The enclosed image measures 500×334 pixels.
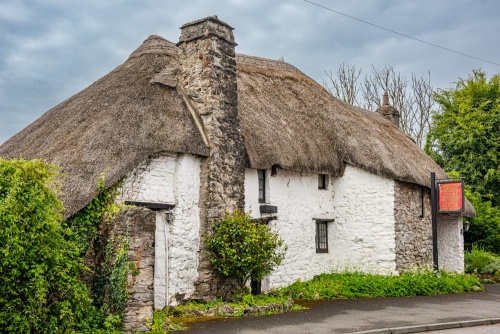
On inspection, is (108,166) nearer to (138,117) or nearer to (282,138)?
(138,117)

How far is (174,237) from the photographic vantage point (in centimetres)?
1335

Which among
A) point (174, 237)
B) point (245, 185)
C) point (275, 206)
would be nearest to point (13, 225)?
point (174, 237)

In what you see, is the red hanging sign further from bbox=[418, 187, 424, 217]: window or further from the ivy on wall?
the ivy on wall

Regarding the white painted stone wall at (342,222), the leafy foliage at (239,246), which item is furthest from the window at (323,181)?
the leafy foliage at (239,246)

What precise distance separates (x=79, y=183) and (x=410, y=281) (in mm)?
10996

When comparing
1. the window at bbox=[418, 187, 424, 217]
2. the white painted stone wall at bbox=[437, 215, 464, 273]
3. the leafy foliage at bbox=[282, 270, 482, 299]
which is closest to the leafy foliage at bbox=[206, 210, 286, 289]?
the leafy foliage at bbox=[282, 270, 482, 299]

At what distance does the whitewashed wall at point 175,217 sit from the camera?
511 inches

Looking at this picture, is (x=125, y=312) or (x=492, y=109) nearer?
(x=125, y=312)

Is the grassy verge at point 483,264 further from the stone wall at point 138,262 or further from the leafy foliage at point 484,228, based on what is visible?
the stone wall at point 138,262

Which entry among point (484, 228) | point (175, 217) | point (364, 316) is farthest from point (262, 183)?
point (484, 228)

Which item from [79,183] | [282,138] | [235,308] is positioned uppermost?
[282,138]

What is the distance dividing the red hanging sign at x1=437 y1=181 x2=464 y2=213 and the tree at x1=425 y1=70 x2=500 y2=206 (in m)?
11.1

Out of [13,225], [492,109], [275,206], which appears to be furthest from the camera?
[492,109]

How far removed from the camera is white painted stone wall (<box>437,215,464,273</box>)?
23031 mm
